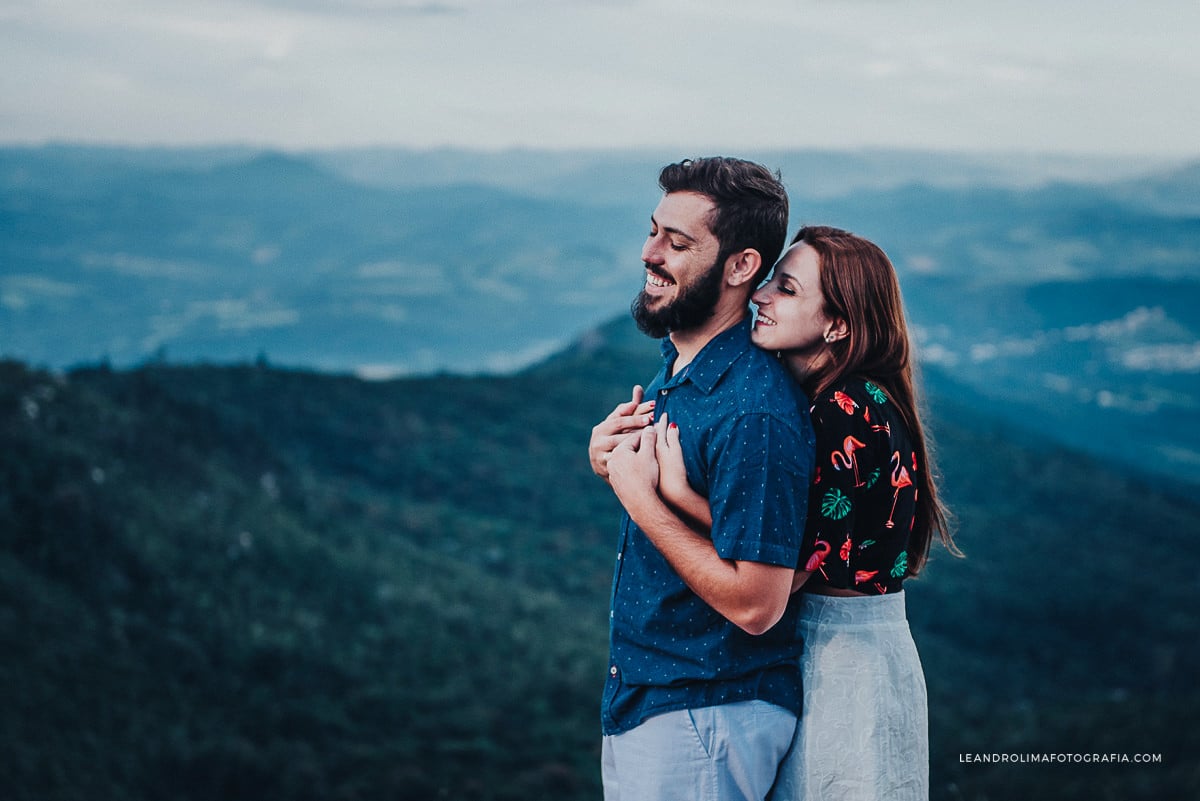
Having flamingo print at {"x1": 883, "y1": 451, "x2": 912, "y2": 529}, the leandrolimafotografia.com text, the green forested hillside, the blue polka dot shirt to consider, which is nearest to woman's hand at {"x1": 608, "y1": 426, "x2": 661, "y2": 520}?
the blue polka dot shirt

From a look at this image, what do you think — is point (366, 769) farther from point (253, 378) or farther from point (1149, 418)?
point (1149, 418)

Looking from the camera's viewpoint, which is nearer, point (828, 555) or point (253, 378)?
point (828, 555)

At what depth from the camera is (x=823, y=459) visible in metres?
2.73

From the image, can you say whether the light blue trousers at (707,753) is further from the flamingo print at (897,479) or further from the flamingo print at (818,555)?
the flamingo print at (897,479)

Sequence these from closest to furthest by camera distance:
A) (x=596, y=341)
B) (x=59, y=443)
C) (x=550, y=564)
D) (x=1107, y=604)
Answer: (x=59, y=443) < (x=550, y=564) < (x=1107, y=604) < (x=596, y=341)

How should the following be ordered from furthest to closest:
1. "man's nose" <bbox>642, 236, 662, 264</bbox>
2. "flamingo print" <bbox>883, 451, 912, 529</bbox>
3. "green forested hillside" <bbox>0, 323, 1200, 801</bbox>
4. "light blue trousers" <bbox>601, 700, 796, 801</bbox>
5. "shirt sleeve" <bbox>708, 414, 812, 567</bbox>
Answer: "green forested hillside" <bbox>0, 323, 1200, 801</bbox> → "man's nose" <bbox>642, 236, 662, 264</bbox> → "flamingo print" <bbox>883, 451, 912, 529</bbox> → "light blue trousers" <bbox>601, 700, 796, 801</bbox> → "shirt sleeve" <bbox>708, 414, 812, 567</bbox>

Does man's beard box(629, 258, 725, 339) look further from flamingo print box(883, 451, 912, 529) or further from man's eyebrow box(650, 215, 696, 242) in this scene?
flamingo print box(883, 451, 912, 529)

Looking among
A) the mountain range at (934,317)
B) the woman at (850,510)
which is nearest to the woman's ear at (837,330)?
the woman at (850,510)

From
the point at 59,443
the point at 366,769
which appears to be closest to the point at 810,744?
the point at 366,769

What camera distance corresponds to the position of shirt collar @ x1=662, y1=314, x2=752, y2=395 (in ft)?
9.42

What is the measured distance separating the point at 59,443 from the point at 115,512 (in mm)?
2026

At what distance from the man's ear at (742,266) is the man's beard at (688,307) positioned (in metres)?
0.02

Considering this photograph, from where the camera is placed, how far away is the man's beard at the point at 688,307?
2920 millimetres

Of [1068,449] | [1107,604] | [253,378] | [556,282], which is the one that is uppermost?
[556,282]
